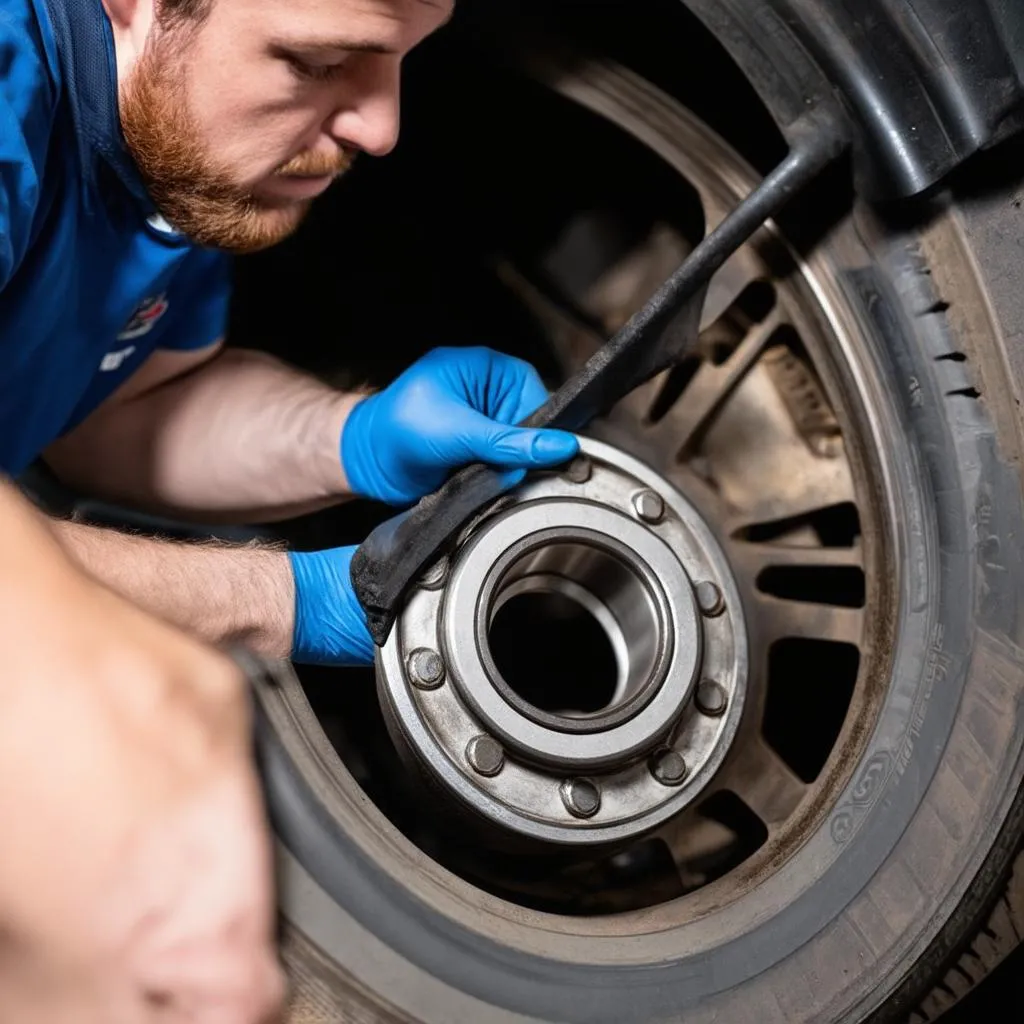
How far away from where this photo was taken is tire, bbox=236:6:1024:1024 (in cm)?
63

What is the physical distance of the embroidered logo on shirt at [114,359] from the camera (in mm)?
1012

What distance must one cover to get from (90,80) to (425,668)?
484 millimetres

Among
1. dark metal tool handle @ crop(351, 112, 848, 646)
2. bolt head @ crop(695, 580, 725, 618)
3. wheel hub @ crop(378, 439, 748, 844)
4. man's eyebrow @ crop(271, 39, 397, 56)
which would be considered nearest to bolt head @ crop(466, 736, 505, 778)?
wheel hub @ crop(378, 439, 748, 844)

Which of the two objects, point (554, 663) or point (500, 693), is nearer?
point (500, 693)

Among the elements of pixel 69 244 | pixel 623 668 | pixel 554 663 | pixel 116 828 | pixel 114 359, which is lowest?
pixel 554 663

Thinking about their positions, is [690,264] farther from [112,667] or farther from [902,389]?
[112,667]

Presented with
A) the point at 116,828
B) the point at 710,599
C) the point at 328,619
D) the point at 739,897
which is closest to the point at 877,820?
the point at 739,897

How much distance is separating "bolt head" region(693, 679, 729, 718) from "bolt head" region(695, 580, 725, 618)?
0.06m

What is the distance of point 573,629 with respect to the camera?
111 centimetres

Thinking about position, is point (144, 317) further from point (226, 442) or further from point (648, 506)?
point (648, 506)

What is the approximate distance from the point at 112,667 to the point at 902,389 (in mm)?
680

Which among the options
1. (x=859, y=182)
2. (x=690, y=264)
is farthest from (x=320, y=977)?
(x=859, y=182)

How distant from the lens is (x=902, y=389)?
2.73 ft

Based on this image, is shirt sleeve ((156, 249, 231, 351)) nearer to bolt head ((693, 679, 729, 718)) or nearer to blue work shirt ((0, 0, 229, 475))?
blue work shirt ((0, 0, 229, 475))
